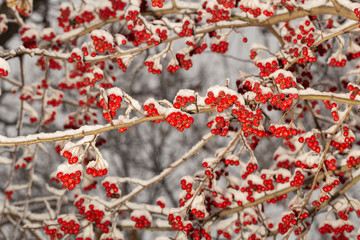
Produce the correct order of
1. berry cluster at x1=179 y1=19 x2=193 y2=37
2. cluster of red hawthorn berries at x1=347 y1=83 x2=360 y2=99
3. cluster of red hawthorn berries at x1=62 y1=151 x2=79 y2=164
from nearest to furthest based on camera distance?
cluster of red hawthorn berries at x1=62 y1=151 x2=79 y2=164 → cluster of red hawthorn berries at x1=347 y1=83 x2=360 y2=99 → berry cluster at x1=179 y1=19 x2=193 y2=37

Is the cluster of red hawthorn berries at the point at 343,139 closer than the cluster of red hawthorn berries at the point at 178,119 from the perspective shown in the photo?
No

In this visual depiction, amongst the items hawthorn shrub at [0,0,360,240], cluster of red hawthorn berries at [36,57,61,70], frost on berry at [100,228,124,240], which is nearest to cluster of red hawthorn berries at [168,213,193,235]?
hawthorn shrub at [0,0,360,240]

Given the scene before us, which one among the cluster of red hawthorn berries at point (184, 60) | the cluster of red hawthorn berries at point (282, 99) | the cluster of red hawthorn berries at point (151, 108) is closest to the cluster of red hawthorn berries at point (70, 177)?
the cluster of red hawthorn berries at point (151, 108)

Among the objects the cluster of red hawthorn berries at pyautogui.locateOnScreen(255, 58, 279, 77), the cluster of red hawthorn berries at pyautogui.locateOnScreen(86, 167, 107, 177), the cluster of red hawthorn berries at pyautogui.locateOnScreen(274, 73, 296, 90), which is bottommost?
the cluster of red hawthorn berries at pyautogui.locateOnScreen(86, 167, 107, 177)

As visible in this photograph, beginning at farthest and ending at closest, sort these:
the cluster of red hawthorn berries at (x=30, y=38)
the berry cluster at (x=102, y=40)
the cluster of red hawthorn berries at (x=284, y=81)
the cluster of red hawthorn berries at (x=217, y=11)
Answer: the cluster of red hawthorn berries at (x=30, y=38)
the cluster of red hawthorn berries at (x=217, y=11)
the berry cluster at (x=102, y=40)
the cluster of red hawthorn berries at (x=284, y=81)

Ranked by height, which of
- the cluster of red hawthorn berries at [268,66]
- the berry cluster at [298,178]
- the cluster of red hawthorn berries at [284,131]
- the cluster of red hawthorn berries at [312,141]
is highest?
the cluster of red hawthorn berries at [284,131]

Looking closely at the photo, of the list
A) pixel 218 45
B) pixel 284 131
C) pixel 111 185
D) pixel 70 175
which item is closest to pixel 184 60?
pixel 218 45

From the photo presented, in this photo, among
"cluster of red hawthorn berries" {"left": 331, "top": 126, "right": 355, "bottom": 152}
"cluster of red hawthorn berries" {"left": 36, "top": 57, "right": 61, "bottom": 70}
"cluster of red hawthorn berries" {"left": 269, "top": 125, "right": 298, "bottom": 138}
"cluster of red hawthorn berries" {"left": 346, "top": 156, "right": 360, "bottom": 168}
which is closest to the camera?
"cluster of red hawthorn berries" {"left": 269, "top": 125, "right": 298, "bottom": 138}

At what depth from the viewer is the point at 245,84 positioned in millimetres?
4602

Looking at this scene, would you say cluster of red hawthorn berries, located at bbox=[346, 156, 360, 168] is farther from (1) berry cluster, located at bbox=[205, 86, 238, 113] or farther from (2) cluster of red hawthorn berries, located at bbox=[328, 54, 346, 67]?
(1) berry cluster, located at bbox=[205, 86, 238, 113]

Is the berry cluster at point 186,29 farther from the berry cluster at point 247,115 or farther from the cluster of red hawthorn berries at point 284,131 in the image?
the berry cluster at point 247,115

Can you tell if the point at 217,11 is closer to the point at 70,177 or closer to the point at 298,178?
the point at 298,178

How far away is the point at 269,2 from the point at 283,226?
2505mm

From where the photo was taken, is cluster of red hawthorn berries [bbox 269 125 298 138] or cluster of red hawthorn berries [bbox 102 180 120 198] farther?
cluster of red hawthorn berries [bbox 102 180 120 198]
